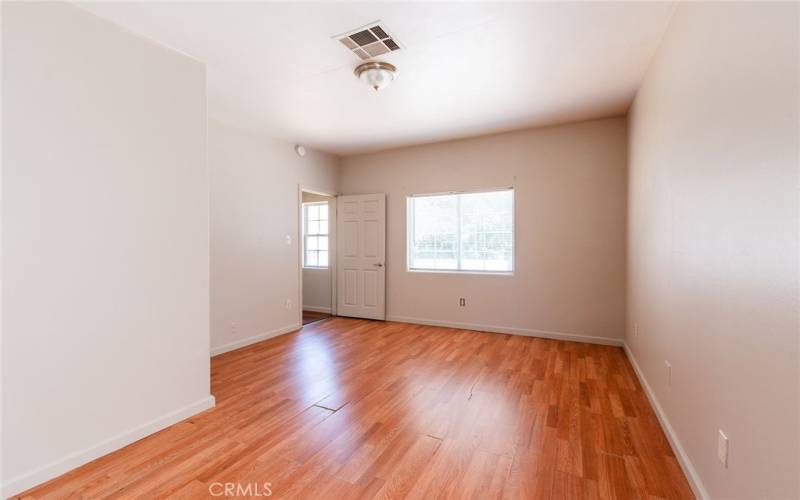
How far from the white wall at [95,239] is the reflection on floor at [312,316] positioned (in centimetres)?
314

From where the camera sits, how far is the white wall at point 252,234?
13.5 ft

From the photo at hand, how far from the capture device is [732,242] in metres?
1.40

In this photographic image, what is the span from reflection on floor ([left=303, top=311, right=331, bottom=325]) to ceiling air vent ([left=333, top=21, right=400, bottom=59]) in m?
4.18

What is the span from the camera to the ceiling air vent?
2377 millimetres

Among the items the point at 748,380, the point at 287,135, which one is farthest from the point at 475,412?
the point at 287,135

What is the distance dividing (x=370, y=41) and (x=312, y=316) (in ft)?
15.5

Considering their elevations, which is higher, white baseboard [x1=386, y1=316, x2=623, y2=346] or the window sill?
the window sill

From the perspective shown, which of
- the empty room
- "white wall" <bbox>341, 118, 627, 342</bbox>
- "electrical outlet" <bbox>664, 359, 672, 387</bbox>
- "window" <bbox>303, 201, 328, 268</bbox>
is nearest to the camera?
the empty room

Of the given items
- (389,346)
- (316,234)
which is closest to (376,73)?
(389,346)

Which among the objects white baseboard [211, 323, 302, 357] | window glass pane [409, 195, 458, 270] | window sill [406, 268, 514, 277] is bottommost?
white baseboard [211, 323, 302, 357]

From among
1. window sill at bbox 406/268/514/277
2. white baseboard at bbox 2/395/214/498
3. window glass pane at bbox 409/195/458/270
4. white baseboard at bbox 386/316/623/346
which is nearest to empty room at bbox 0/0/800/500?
white baseboard at bbox 2/395/214/498

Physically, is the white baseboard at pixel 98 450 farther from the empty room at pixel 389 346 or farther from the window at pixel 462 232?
the window at pixel 462 232

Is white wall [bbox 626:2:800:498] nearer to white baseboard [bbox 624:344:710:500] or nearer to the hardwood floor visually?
white baseboard [bbox 624:344:710:500]

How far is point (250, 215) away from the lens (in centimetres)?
453
